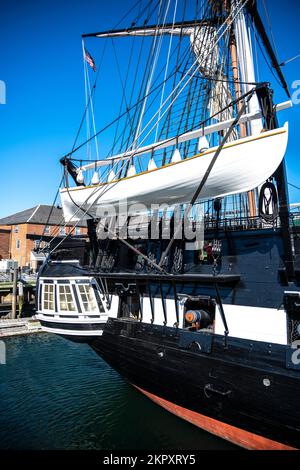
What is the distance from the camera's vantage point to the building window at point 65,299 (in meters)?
12.1

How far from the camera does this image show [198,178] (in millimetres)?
8648

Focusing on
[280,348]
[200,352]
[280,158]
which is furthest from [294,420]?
[280,158]

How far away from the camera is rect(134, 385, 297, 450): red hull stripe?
799cm

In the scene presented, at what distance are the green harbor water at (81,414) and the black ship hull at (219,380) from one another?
731 millimetres

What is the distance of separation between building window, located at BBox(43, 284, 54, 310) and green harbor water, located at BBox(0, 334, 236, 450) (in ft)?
12.3

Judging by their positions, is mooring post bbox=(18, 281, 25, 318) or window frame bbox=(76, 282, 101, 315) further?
mooring post bbox=(18, 281, 25, 318)

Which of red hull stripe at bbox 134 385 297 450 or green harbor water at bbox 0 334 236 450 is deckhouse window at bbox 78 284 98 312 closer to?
green harbor water at bbox 0 334 236 450

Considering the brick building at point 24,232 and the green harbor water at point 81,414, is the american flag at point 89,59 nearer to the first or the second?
the green harbor water at point 81,414

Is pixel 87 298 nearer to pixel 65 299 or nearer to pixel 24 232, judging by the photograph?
pixel 65 299

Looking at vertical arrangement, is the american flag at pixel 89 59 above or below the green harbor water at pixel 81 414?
above

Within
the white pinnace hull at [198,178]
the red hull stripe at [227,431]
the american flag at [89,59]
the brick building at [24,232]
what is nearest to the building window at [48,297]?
the white pinnace hull at [198,178]

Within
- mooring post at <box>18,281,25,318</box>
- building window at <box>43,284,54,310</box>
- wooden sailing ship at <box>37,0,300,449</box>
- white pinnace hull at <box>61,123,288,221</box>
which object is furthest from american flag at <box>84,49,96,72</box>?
mooring post at <box>18,281,25,318</box>

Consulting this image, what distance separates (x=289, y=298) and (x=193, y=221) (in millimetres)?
4134
